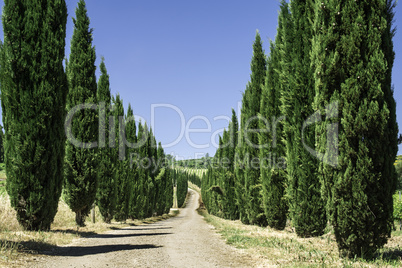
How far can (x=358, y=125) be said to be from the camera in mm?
5836

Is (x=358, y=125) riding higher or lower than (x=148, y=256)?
higher

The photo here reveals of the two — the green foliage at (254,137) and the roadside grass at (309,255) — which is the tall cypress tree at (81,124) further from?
the green foliage at (254,137)

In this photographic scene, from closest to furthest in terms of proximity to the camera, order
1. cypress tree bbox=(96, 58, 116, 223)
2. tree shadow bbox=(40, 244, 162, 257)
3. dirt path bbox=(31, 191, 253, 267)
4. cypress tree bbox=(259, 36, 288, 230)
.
→ dirt path bbox=(31, 191, 253, 267) → tree shadow bbox=(40, 244, 162, 257) → cypress tree bbox=(259, 36, 288, 230) → cypress tree bbox=(96, 58, 116, 223)

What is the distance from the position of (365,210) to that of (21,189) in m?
9.12

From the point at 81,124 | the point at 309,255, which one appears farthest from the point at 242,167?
the point at 309,255

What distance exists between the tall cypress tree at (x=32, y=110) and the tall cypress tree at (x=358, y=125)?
802 centimetres

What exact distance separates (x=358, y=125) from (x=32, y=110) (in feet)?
29.2

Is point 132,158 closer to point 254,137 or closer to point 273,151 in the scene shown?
point 254,137

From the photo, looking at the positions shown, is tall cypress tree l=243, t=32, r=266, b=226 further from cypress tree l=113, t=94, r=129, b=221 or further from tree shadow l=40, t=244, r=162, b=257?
tree shadow l=40, t=244, r=162, b=257

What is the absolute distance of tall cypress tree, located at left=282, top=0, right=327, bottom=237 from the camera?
9719 millimetres

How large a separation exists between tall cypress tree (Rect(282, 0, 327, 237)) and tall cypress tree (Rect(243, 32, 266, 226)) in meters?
5.83

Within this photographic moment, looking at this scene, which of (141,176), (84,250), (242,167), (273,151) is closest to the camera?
(84,250)

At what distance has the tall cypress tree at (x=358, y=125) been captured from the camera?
582 cm

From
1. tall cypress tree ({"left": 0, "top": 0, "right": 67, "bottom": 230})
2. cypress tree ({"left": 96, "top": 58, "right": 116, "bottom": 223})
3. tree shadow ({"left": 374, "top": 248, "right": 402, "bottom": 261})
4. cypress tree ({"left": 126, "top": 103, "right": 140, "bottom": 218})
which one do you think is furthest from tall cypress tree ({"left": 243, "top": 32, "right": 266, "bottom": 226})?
tall cypress tree ({"left": 0, "top": 0, "right": 67, "bottom": 230})
